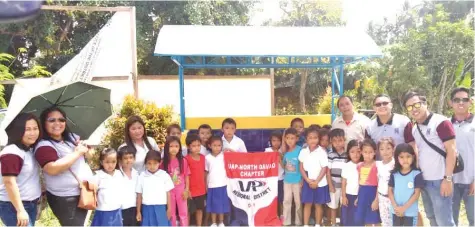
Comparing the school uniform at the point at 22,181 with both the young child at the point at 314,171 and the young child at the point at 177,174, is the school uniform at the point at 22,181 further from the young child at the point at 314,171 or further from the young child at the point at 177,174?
the young child at the point at 314,171

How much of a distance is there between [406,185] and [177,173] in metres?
2.26

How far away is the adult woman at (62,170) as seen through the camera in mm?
3265

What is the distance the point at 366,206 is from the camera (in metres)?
4.27

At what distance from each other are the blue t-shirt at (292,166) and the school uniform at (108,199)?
6.15ft

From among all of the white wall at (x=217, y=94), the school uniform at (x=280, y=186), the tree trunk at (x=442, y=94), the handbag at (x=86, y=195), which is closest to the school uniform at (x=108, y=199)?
the handbag at (x=86, y=195)

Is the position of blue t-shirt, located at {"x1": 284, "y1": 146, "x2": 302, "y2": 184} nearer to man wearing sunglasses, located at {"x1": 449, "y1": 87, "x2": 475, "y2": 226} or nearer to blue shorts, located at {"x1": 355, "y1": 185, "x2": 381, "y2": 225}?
blue shorts, located at {"x1": 355, "y1": 185, "x2": 381, "y2": 225}

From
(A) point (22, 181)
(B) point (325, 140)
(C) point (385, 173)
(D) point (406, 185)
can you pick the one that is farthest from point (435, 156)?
(A) point (22, 181)

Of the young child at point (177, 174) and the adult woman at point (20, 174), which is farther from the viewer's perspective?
the young child at point (177, 174)

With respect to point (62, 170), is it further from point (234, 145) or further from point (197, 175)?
point (234, 145)

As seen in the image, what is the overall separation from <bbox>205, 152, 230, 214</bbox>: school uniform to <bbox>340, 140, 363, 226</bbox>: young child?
4.24 feet

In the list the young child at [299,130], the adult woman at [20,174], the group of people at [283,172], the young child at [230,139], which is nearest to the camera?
the adult woman at [20,174]

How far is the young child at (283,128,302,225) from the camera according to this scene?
4664 millimetres

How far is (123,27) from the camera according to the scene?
392 inches

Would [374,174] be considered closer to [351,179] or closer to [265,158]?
[351,179]
